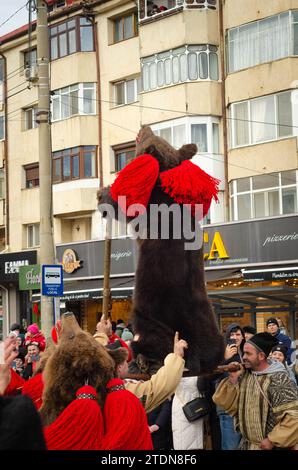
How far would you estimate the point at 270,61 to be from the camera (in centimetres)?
2402

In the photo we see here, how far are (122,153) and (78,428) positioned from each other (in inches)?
958

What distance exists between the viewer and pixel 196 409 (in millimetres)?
7305

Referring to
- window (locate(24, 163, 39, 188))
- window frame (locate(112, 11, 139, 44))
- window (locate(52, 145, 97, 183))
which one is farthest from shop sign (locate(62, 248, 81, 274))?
window frame (locate(112, 11, 139, 44))

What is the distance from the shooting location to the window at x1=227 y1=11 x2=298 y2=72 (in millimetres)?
23500

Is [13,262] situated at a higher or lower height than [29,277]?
higher

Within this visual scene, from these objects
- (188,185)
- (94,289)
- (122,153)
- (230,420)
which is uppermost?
(122,153)

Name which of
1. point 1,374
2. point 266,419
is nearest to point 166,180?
point 266,419

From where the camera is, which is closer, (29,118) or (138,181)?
(138,181)

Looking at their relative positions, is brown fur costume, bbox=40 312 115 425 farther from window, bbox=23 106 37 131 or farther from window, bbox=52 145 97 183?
window, bbox=23 106 37 131

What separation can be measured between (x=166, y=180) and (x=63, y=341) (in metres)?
2.41

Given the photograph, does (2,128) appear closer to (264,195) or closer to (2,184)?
(2,184)

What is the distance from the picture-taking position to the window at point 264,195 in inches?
928

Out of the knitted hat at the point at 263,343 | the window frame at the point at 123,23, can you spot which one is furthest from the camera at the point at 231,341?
the window frame at the point at 123,23

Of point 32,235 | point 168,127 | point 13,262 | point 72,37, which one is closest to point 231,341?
point 168,127
